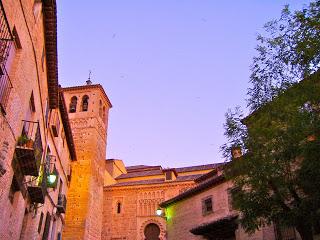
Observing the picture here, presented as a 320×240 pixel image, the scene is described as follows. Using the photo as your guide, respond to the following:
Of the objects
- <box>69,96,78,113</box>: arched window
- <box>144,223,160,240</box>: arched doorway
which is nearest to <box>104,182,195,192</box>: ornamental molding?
<box>144,223,160,240</box>: arched doorway

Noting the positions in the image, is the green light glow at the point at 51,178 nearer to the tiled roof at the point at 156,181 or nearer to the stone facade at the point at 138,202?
the stone facade at the point at 138,202

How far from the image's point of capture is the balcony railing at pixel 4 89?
8.87 m

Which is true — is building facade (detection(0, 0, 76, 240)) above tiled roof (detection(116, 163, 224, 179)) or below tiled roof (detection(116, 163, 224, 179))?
below

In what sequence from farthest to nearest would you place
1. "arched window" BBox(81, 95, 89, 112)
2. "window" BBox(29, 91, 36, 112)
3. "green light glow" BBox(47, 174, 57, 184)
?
1. "arched window" BBox(81, 95, 89, 112)
2. "green light glow" BBox(47, 174, 57, 184)
3. "window" BBox(29, 91, 36, 112)

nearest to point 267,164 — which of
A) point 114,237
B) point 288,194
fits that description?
point 288,194

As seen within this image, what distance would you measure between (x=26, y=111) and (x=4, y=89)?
2678 millimetres

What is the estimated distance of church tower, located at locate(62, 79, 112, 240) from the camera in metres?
34.1

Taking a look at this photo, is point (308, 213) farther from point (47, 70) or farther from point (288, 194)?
point (47, 70)

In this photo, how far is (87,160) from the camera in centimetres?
3781

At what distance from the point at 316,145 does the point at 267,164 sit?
189 centimetres

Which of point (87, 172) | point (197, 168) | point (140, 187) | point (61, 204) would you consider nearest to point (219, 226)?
point (61, 204)

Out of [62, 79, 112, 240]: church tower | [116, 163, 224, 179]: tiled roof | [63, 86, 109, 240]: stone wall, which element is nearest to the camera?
[63, 86, 109, 240]: stone wall

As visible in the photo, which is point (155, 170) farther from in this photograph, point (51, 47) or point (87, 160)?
point (51, 47)

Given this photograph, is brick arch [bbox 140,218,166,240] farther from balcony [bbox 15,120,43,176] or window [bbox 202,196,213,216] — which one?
balcony [bbox 15,120,43,176]
